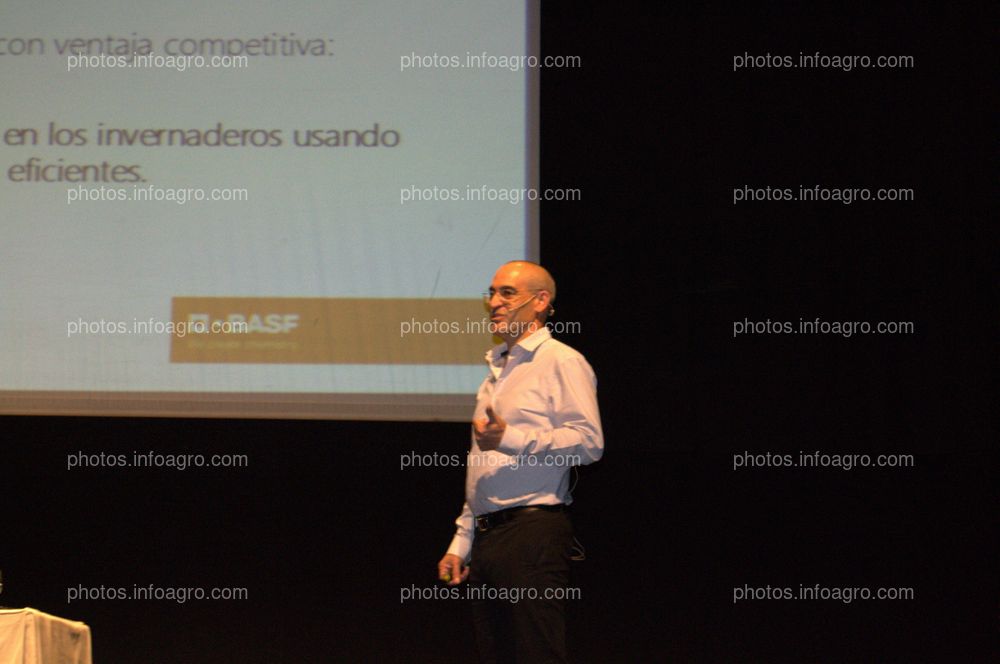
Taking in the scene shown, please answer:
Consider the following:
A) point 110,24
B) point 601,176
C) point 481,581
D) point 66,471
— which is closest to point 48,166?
point 110,24

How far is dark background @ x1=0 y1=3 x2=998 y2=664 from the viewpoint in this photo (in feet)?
11.2

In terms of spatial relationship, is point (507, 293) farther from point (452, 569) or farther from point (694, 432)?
point (694, 432)

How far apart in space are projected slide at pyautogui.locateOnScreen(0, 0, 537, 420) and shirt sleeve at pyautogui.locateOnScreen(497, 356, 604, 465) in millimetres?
1015

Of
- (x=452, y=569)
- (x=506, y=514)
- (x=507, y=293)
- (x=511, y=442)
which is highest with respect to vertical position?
(x=507, y=293)

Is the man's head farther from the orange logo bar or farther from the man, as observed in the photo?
the orange logo bar

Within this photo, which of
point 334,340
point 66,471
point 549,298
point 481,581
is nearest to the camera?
point 481,581

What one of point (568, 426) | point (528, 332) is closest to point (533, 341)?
point (528, 332)

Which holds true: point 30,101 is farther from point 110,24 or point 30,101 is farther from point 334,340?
point 334,340

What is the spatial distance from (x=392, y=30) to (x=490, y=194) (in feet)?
2.13

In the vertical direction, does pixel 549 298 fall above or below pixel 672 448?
above

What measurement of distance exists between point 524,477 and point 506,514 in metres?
0.09

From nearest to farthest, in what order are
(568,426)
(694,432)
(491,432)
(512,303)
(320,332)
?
(491,432) → (568,426) → (512,303) → (320,332) → (694,432)

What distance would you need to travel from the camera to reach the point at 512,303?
7.75ft

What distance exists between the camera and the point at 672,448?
11.2ft
